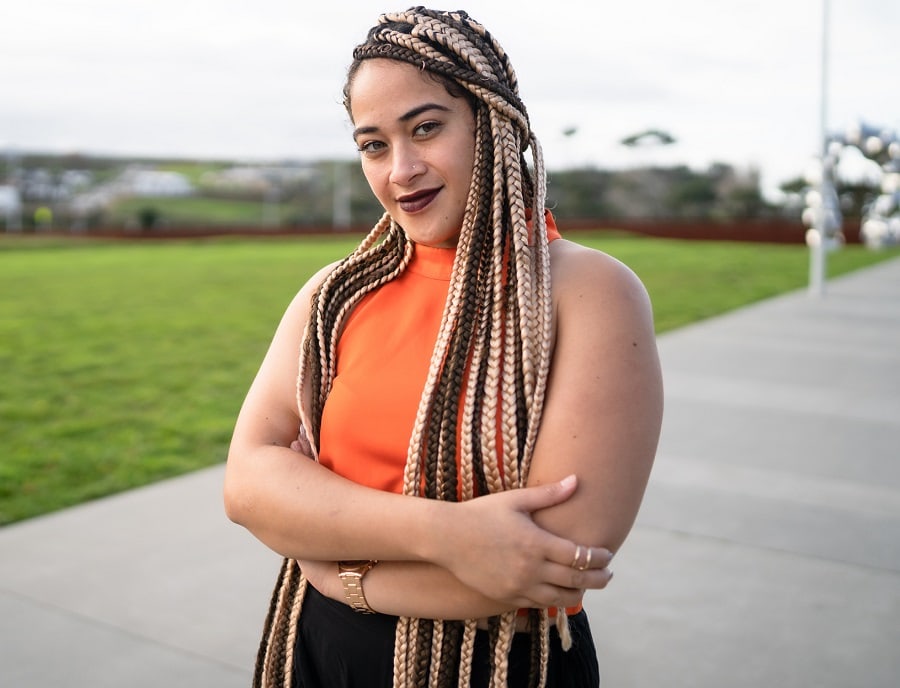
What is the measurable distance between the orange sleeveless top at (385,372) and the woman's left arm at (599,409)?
0.16m

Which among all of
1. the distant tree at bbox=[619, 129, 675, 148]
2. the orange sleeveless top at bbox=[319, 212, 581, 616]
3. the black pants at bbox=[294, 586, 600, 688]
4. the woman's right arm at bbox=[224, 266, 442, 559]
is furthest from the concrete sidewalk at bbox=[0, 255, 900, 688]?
the distant tree at bbox=[619, 129, 675, 148]

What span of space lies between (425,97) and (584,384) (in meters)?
0.44

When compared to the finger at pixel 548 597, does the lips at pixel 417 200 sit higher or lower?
higher

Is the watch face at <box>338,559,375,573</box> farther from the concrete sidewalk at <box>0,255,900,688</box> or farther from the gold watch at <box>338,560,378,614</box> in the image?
the concrete sidewalk at <box>0,255,900,688</box>

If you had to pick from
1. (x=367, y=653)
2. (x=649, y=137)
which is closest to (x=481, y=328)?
(x=367, y=653)

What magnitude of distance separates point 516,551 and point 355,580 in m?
0.27

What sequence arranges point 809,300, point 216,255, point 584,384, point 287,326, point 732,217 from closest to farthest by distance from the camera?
1. point 584,384
2. point 287,326
3. point 809,300
4. point 216,255
5. point 732,217

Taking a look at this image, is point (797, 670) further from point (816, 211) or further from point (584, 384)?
point (816, 211)

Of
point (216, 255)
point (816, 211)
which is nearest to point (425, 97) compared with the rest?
point (816, 211)

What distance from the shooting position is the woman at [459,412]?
1286 mm

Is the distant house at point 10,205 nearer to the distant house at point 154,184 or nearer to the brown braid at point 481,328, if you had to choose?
the distant house at point 154,184

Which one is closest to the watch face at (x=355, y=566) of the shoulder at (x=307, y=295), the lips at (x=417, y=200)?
the shoulder at (x=307, y=295)

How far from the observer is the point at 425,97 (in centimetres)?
135

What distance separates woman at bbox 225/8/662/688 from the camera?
1.29 meters
